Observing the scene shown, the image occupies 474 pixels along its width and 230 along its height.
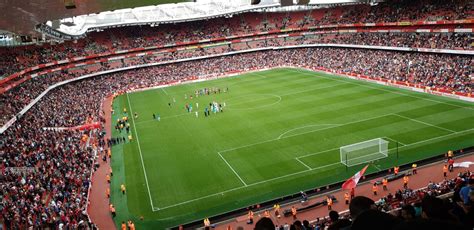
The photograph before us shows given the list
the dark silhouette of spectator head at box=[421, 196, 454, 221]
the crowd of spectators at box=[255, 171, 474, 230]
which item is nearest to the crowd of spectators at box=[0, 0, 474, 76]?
the crowd of spectators at box=[255, 171, 474, 230]

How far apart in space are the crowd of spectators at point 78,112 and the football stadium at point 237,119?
16 centimetres

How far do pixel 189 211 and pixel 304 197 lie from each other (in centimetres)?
659

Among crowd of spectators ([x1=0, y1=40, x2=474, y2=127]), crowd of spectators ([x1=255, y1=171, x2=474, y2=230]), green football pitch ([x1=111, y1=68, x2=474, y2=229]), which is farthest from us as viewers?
crowd of spectators ([x1=0, y1=40, x2=474, y2=127])

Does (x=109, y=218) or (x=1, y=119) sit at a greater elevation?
(x=1, y=119)

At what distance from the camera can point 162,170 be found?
93.2 ft

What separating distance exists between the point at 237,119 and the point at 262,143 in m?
8.55

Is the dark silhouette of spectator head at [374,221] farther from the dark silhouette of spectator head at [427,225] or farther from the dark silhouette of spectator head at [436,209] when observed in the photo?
the dark silhouette of spectator head at [436,209]

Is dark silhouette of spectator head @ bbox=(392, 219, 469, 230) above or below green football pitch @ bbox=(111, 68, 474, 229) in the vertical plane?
above

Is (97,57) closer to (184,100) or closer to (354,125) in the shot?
(184,100)

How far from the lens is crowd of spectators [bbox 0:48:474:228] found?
2159 centimetres

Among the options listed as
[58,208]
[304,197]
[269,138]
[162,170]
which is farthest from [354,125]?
[58,208]

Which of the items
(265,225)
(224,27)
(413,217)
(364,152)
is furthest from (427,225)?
(224,27)

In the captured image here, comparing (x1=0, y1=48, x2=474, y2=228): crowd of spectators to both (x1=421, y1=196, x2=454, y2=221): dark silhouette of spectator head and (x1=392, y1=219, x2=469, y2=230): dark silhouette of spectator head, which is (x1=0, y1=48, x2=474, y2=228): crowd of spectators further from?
(x1=392, y1=219, x2=469, y2=230): dark silhouette of spectator head

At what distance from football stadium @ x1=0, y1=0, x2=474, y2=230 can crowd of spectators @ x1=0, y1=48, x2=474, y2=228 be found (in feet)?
0.53
